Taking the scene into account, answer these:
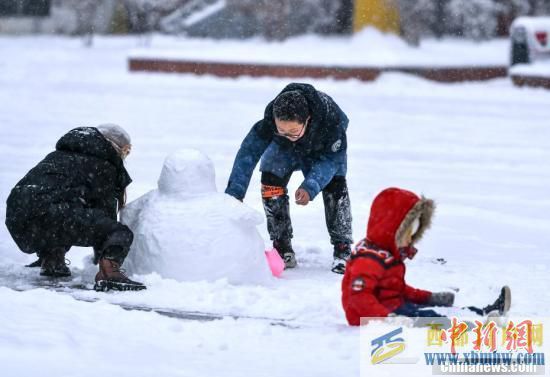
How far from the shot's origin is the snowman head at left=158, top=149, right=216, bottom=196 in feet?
18.6

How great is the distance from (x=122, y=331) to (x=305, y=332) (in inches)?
33.5

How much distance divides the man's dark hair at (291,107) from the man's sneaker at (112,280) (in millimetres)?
1255

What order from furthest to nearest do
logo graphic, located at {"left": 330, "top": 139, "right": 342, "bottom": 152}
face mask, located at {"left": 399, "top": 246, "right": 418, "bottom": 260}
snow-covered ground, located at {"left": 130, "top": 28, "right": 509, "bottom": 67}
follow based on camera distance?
snow-covered ground, located at {"left": 130, "top": 28, "right": 509, "bottom": 67}, logo graphic, located at {"left": 330, "top": 139, "right": 342, "bottom": 152}, face mask, located at {"left": 399, "top": 246, "right": 418, "bottom": 260}

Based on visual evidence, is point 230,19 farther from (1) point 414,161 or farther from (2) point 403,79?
(1) point 414,161

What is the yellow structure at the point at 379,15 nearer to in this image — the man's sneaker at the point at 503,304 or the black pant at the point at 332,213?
the black pant at the point at 332,213

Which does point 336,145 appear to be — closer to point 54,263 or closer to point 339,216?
point 339,216

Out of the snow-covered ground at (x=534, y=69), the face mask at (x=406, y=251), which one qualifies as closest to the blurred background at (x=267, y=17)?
the snow-covered ground at (x=534, y=69)

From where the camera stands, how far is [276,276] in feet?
19.9

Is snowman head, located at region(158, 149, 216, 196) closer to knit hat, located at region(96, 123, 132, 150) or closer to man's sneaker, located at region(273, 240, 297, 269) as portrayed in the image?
knit hat, located at region(96, 123, 132, 150)

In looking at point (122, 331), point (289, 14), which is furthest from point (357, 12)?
point (122, 331)

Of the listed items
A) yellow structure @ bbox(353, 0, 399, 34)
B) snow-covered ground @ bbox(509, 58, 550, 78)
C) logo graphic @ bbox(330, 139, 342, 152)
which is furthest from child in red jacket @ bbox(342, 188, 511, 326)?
yellow structure @ bbox(353, 0, 399, 34)

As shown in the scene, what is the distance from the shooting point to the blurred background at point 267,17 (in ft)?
75.3

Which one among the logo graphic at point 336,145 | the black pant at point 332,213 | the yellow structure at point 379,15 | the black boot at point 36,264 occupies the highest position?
the yellow structure at point 379,15

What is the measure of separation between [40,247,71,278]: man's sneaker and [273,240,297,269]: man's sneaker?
1330 millimetres
